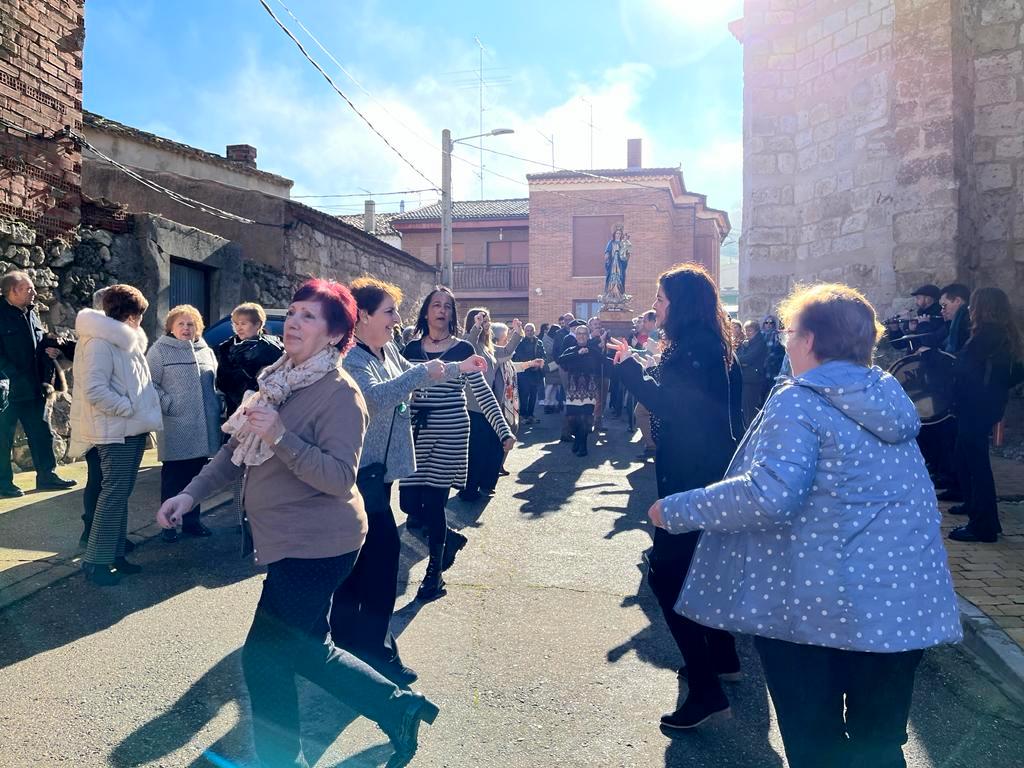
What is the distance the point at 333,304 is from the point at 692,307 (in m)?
1.55

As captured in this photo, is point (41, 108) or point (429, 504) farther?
point (41, 108)

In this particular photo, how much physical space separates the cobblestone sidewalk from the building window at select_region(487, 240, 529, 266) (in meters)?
31.8

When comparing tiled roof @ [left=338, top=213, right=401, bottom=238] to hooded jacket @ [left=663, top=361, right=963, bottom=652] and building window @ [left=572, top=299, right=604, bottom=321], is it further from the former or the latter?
hooded jacket @ [left=663, top=361, right=963, bottom=652]

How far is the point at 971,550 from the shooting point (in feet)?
17.3

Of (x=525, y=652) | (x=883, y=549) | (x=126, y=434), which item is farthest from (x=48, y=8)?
(x=883, y=549)

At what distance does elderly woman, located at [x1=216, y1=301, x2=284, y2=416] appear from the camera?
5531 millimetres

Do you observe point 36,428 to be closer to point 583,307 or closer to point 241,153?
point 241,153

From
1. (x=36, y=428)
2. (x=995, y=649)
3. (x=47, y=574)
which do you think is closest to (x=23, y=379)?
(x=36, y=428)

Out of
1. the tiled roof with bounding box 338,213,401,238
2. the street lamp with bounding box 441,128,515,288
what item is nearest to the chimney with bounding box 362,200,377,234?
the tiled roof with bounding box 338,213,401,238

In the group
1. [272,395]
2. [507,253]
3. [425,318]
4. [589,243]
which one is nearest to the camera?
[272,395]

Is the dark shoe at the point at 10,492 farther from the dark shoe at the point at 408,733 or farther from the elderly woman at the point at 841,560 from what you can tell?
the elderly woman at the point at 841,560

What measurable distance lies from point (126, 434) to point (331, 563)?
9.40ft

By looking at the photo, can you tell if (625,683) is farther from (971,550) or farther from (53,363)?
(53,363)

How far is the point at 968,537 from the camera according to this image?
A: 5492 millimetres
